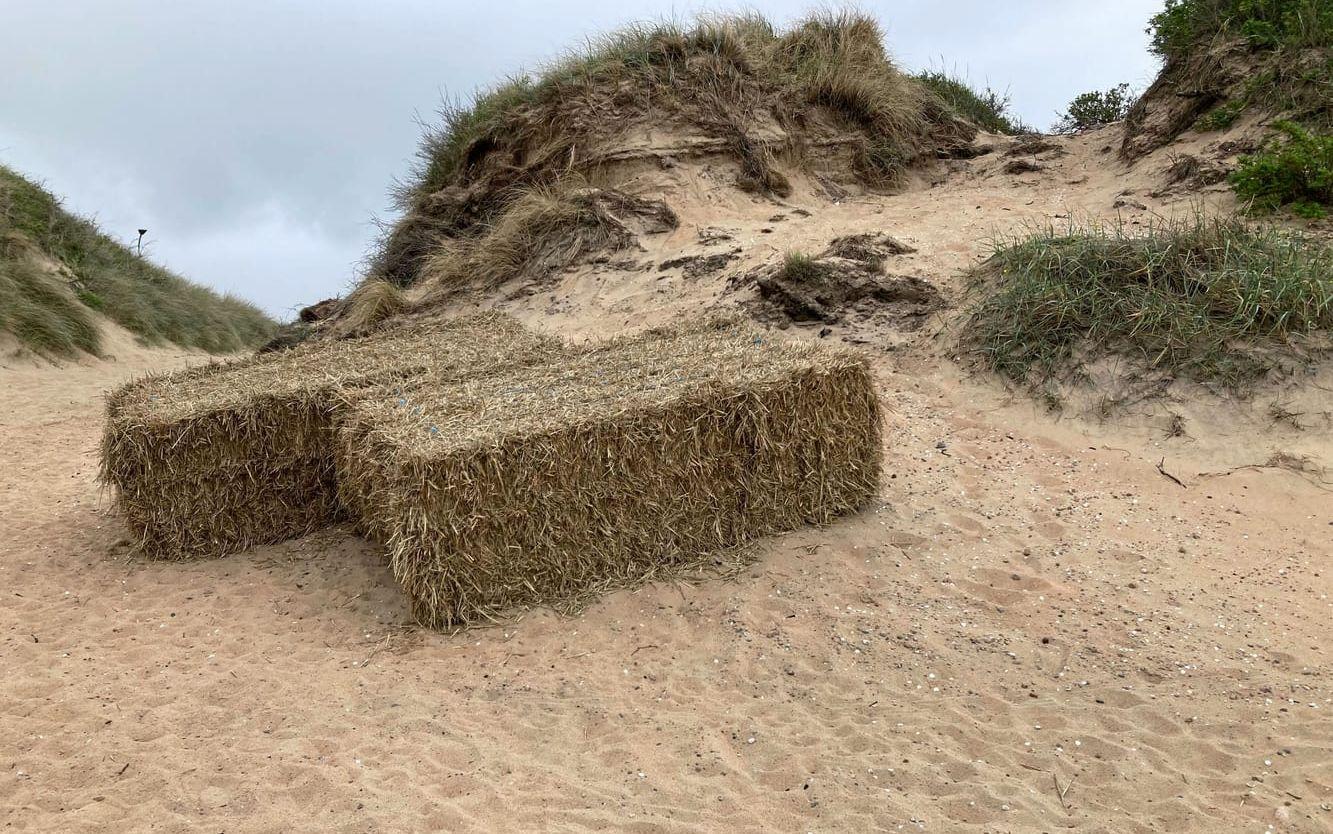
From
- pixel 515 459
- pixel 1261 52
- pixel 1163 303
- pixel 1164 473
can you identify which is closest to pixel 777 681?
pixel 515 459

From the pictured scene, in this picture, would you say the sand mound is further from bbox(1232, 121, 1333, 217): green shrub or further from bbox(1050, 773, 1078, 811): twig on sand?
bbox(1050, 773, 1078, 811): twig on sand

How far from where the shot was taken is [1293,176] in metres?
7.02

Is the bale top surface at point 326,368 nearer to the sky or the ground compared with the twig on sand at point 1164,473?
nearer to the sky

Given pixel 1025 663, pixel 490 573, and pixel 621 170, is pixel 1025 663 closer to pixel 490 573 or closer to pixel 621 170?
pixel 490 573

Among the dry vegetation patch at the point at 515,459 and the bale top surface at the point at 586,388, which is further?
the bale top surface at the point at 586,388

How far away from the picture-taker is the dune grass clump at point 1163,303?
18.9 feet

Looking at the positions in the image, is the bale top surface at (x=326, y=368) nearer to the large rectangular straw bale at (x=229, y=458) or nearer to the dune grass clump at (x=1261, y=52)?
the large rectangular straw bale at (x=229, y=458)

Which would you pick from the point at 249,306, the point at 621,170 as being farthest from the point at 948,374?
the point at 249,306

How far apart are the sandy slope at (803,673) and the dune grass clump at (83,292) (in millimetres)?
6644

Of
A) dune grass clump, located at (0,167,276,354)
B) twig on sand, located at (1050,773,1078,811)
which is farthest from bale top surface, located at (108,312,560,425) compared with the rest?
dune grass clump, located at (0,167,276,354)

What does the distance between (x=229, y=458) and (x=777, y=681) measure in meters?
3.05

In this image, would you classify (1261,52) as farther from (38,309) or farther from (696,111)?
(38,309)

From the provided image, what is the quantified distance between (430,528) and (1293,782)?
3.12 m

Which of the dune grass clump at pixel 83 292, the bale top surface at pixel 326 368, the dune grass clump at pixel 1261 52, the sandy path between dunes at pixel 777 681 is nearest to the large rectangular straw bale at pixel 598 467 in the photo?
the sandy path between dunes at pixel 777 681
